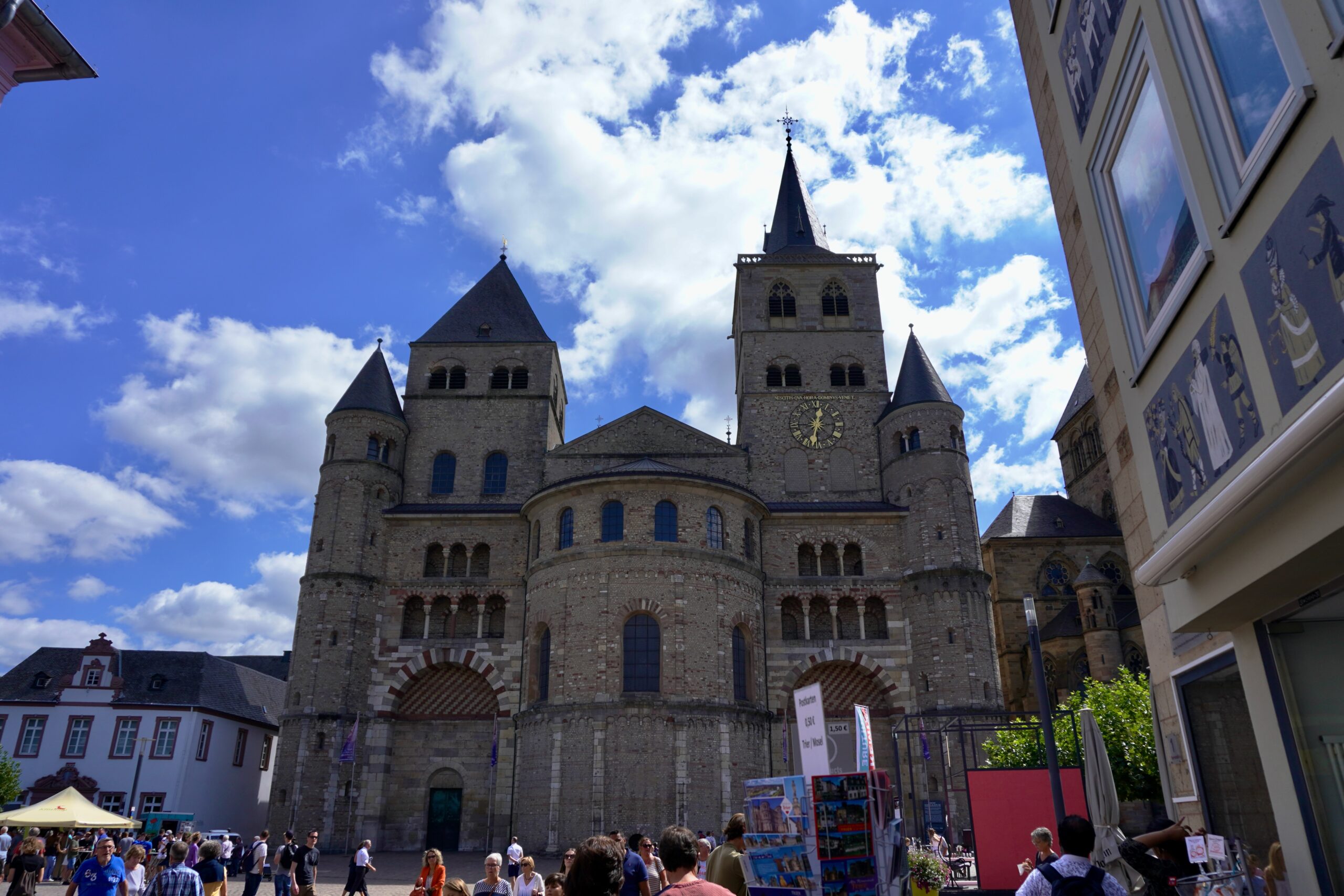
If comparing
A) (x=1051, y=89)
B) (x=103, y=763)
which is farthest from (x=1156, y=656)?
(x=103, y=763)

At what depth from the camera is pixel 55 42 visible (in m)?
10.0

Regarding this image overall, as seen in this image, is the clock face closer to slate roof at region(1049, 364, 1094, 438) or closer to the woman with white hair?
slate roof at region(1049, 364, 1094, 438)

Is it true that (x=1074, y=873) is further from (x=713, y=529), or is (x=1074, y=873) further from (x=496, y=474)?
(x=496, y=474)

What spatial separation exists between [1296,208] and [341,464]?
114ft

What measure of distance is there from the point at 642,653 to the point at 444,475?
13.2 metres

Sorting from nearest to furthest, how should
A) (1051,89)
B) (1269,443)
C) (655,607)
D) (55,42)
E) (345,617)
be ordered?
1. (1269,443)
2. (55,42)
3. (1051,89)
4. (655,607)
5. (345,617)

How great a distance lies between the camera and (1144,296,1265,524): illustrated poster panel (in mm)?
6887

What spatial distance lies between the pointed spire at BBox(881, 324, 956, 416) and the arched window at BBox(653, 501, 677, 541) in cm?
1161

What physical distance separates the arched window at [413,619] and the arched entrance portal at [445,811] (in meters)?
5.26

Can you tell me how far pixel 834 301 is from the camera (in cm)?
4306

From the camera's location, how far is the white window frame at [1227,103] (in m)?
5.76

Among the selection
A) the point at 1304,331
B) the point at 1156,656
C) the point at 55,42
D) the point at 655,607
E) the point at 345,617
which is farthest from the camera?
the point at 345,617

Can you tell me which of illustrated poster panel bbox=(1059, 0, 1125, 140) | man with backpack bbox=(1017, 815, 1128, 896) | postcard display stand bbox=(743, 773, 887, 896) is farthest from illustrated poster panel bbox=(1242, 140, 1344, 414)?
postcard display stand bbox=(743, 773, 887, 896)

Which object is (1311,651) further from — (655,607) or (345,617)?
(345,617)
